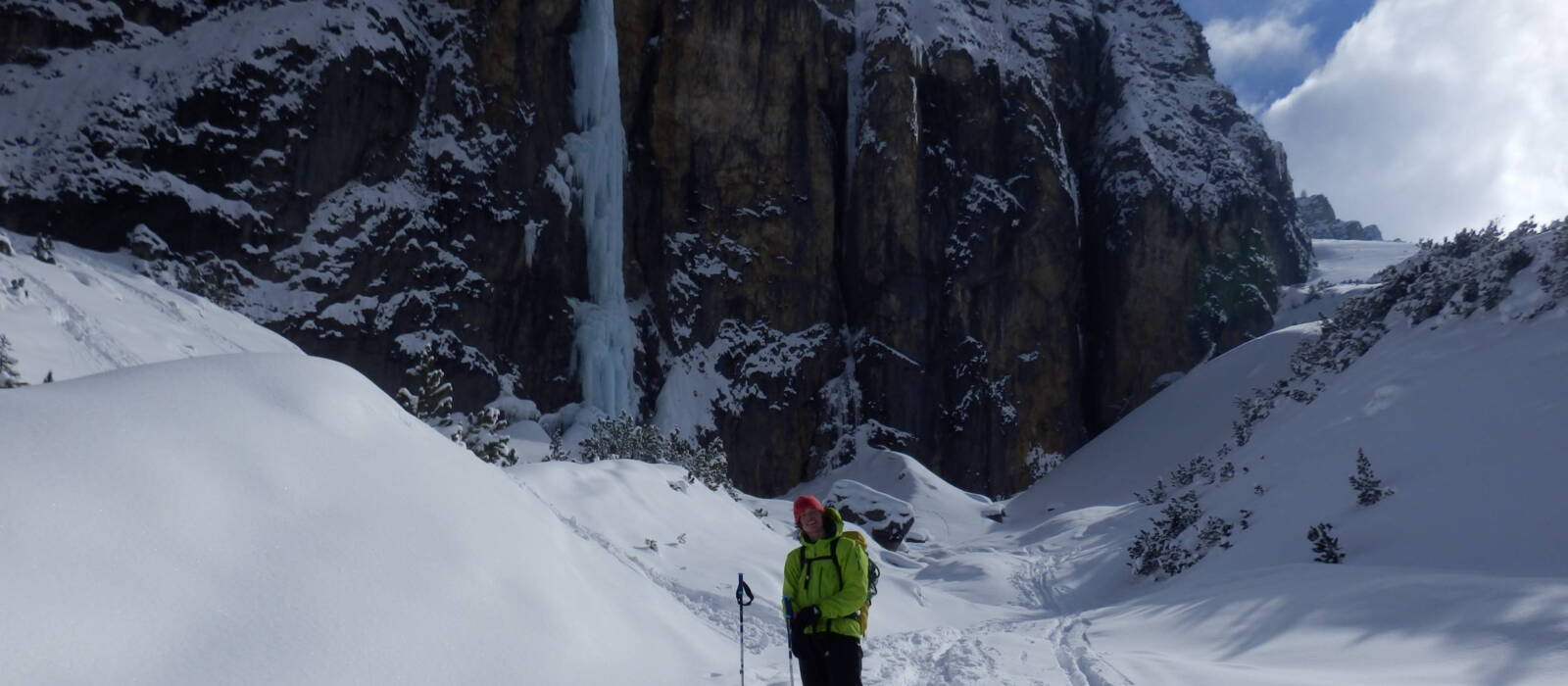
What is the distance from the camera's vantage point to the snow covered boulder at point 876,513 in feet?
71.0

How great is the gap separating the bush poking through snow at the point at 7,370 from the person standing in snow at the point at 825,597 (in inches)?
201

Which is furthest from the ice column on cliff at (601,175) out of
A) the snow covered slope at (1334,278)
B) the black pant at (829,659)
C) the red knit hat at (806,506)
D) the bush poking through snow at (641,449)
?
the black pant at (829,659)

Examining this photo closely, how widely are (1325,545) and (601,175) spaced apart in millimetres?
24615

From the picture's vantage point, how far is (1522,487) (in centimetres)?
795

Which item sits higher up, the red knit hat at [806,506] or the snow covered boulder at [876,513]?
the red knit hat at [806,506]

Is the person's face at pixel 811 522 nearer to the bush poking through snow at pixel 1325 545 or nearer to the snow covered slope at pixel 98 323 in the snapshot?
the snow covered slope at pixel 98 323

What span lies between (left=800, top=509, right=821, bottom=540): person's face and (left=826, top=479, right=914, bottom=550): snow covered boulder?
17053 millimetres

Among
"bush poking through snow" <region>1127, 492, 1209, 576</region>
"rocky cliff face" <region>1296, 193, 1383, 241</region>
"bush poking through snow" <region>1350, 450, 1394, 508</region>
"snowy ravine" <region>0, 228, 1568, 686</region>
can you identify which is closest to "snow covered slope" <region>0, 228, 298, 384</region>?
"snowy ravine" <region>0, 228, 1568, 686</region>

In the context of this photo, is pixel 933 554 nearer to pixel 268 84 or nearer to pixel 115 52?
pixel 268 84

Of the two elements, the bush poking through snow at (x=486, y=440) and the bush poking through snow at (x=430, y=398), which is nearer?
the bush poking through snow at (x=486, y=440)

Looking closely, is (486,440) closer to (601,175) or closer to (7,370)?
(7,370)

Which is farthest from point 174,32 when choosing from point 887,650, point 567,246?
point 887,650

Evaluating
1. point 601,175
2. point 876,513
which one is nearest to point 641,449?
point 876,513

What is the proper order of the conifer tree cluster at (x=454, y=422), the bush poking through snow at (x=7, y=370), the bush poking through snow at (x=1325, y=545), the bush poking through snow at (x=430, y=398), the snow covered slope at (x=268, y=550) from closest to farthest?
the snow covered slope at (x=268, y=550) < the bush poking through snow at (x=7, y=370) < the bush poking through snow at (x=1325, y=545) < the conifer tree cluster at (x=454, y=422) < the bush poking through snow at (x=430, y=398)
